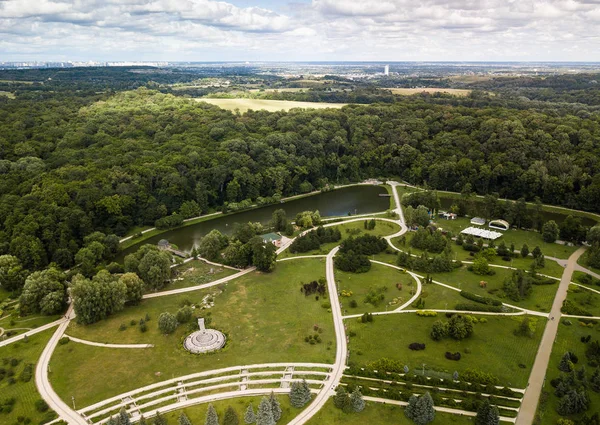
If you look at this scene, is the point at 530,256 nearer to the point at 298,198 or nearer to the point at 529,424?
the point at 529,424

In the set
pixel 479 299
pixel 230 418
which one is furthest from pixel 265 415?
pixel 479 299

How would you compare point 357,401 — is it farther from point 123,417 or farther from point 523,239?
point 523,239

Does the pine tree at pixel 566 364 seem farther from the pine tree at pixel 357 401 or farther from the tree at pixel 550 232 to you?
the tree at pixel 550 232

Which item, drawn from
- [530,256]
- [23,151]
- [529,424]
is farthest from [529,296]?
[23,151]

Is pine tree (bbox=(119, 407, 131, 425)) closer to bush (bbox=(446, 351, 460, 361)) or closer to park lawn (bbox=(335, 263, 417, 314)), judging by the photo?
park lawn (bbox=(335, 263, 417, 314))

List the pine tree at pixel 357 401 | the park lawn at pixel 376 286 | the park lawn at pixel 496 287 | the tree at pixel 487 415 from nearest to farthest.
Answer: the tree at pixel 487 415, the pine tree at pixel 357 401, the park lawn at pixel 496 287, the park lawn at pixel 376 286

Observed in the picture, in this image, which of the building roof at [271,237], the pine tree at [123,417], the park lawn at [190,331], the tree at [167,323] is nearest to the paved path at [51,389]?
the park lawn at [190,331]
